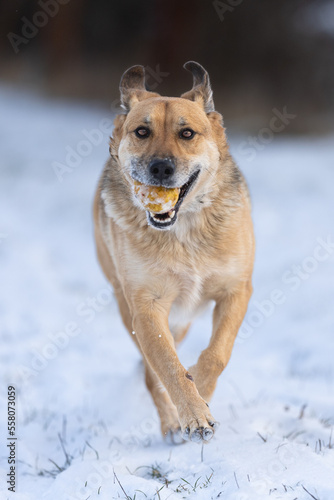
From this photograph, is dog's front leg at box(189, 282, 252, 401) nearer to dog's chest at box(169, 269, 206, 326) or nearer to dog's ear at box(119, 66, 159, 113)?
dog's chest at box(169, 269, 206, 326)

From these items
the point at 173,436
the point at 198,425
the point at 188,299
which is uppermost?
the point at 188,299

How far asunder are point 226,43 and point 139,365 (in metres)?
10.9

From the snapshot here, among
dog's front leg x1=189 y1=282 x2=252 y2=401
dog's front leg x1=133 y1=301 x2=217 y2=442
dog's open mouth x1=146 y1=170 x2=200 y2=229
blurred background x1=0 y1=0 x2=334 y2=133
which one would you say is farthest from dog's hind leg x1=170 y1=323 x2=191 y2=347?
blurred background x1=0 y1=0 x2=334 y2=133

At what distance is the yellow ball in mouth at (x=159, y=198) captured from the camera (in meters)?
3.85

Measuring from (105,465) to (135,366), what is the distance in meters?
2.21

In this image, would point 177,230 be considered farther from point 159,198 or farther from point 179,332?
point 179,332

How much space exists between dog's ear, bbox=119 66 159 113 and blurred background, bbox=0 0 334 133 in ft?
31.5

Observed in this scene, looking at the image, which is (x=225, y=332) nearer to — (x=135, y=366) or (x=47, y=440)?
(x=47, y=440)

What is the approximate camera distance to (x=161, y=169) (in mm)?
3758

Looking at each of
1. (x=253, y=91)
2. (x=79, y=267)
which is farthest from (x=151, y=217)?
(x=253, y=91)

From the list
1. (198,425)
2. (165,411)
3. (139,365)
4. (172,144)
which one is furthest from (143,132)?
(139,365)

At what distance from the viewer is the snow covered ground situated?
3367 mm

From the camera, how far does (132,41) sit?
15375 mm

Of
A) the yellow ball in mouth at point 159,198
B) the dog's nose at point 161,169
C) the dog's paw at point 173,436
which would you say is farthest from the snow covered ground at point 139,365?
the dog's nose at point 161,169
